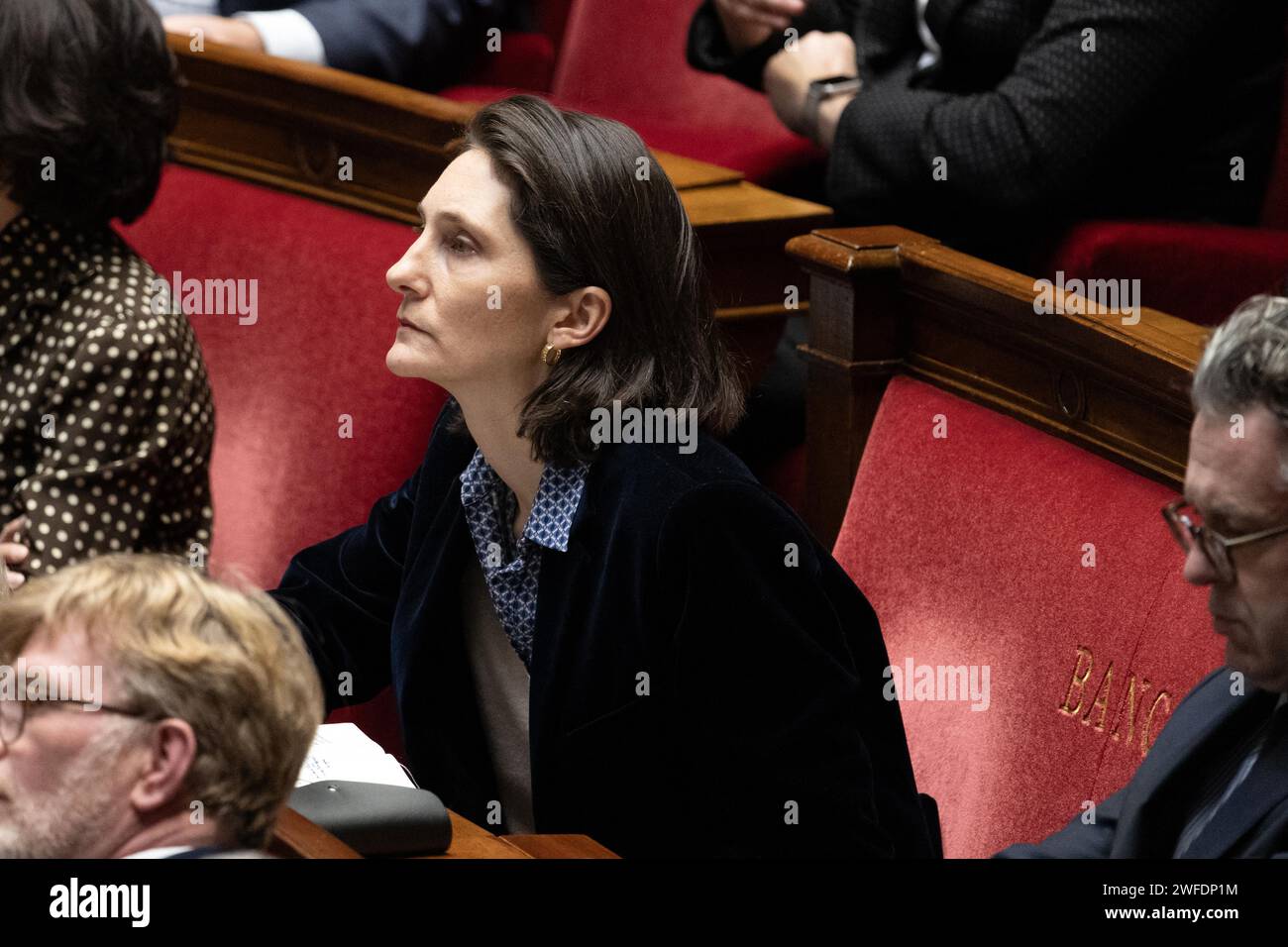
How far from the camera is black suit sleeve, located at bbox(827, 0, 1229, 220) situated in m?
1.62

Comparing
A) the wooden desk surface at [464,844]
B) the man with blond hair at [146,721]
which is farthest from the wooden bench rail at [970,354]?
the man with blond hair at [146,721]

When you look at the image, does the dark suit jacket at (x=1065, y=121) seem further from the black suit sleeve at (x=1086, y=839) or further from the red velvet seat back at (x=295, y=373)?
the black suit sleeve at (x=1086, y=839)

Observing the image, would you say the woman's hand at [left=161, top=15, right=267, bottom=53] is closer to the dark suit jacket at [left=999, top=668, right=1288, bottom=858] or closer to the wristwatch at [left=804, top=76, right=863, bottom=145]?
the wristwatch at [left=804, top=76, right=863, bottom=145]

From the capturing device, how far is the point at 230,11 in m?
2.27

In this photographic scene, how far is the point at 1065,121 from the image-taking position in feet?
5.39

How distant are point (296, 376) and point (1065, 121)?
755mm

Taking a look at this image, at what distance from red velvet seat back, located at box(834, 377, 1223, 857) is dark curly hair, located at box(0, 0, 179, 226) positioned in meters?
0.64

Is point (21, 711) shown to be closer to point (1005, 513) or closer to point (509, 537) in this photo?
point (509, 537)

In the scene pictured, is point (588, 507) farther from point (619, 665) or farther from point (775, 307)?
point (775, 307)

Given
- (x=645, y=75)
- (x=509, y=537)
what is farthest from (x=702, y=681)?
(x=645, y=75)

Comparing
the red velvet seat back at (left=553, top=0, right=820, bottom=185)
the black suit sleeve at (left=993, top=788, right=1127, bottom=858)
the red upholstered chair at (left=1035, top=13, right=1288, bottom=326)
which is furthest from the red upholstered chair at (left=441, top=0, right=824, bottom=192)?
the black suit sleeve at (left=993, top=788, right=1127, bottom=858)

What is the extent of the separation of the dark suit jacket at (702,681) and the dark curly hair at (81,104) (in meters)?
0.50
